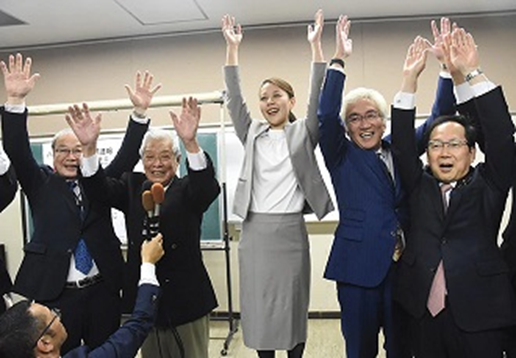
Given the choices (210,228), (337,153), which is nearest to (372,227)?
(337,153)

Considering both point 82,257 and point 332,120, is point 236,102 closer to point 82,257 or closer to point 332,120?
point 332,120

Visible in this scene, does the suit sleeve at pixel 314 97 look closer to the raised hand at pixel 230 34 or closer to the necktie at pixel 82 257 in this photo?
the raised hand at pixel 230 34

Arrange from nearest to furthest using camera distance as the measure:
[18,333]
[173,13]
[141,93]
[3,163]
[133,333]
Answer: [18,333] → [133,333] → [3,163] → [141,93] → [173,13]

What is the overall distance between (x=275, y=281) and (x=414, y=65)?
1.01m

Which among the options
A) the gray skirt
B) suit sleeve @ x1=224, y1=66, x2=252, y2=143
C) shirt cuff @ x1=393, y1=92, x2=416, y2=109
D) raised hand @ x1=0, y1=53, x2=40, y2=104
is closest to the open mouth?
shirt cuff @ x1=393, y1=92, x2=416, y2=109

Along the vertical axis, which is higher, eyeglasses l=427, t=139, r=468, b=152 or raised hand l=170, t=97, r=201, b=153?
raised hand l=170, t=97, r=201, b=153

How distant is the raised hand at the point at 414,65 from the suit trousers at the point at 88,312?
1.46m

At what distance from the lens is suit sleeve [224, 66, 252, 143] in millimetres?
1854

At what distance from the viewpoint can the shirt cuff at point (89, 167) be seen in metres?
1.77

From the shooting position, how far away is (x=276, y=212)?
6.06 feet

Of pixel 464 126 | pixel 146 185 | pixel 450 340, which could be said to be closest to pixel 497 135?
pixel 464 126

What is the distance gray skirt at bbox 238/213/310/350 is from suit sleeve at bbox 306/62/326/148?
0.35 m

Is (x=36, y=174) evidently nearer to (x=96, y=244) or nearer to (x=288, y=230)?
(x=96, y=244)

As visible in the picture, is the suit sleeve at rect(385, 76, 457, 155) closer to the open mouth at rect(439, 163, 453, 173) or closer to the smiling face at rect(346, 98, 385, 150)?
the smiling face at rect(346, 98, 385, 150)
